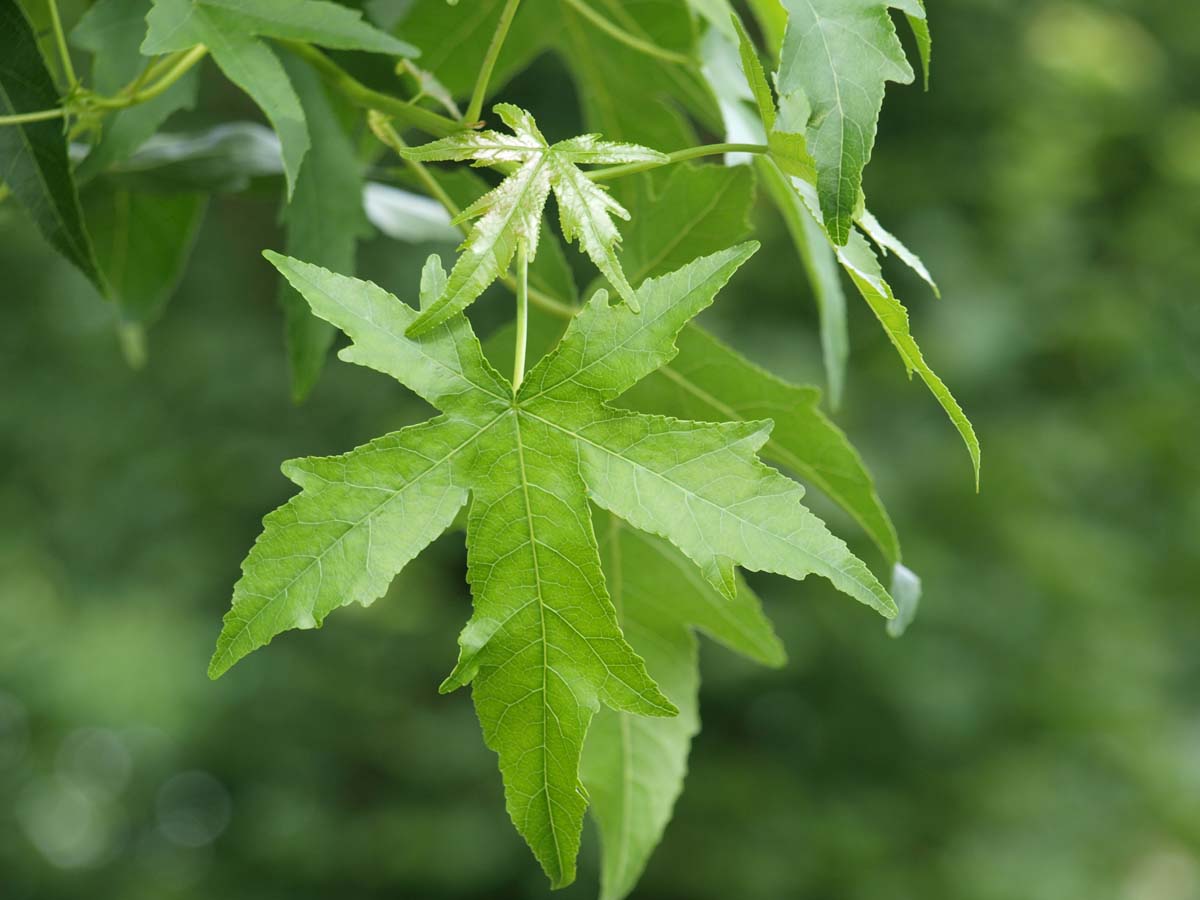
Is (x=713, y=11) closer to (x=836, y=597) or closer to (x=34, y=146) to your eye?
(x=34, y=146)

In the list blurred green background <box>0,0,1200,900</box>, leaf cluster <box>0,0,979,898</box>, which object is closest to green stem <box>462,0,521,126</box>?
leaf cluster <box>0,0,979,898</box>

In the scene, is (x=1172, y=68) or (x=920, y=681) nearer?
(x=920, y=681)

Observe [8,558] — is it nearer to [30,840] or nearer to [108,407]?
[108,407]

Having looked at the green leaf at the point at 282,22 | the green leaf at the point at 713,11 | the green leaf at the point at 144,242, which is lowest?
the green leaf at the point at 144,242

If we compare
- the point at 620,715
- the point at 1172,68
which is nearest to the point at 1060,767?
the point at 1172,68

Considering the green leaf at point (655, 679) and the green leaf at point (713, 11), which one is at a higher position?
the green leaf at point (713, 11)

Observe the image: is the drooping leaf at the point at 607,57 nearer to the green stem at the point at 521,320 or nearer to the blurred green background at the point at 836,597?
the green stem at the point at 521,320

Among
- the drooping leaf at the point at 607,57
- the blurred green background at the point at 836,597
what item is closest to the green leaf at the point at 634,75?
the drooping leaf at the point at 607,57
